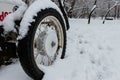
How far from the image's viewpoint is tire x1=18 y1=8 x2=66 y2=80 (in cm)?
314

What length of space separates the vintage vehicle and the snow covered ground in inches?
7.0

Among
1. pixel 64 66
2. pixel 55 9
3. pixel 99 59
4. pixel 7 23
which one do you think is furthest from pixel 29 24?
pixel 99 59

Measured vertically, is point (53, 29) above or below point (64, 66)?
above

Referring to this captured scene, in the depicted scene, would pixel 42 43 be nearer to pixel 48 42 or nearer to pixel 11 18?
pixel 48 42

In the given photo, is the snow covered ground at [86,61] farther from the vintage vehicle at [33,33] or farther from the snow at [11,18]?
the snow at [11,18]

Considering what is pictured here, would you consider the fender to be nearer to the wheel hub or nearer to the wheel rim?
the wheel rim

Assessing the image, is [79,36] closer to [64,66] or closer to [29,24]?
[64,66]

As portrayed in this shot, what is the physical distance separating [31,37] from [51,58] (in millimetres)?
752

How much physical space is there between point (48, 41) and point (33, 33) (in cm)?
52

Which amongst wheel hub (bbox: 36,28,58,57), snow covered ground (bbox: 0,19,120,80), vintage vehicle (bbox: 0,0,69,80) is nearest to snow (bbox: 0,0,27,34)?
vintage vehicle (bbox: 0,0,69,80)

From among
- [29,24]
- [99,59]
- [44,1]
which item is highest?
[44,1]

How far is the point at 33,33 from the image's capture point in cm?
324

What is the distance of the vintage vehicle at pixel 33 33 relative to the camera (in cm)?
316

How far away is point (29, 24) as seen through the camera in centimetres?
322
